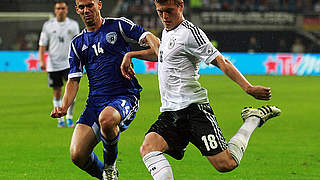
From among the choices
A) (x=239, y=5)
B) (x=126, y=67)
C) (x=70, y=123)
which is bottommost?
(x=239, y=5)

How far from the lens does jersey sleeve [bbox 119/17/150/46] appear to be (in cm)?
712

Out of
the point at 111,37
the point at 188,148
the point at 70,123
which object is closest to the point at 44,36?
the point at 70,123

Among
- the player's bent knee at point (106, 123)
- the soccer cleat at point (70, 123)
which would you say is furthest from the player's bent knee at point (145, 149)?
the soccer cleat at point (70, 123)

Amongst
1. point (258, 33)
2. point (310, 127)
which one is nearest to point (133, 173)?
point (310, 127)

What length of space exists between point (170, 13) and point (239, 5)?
112 feet

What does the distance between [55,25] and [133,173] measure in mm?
6280

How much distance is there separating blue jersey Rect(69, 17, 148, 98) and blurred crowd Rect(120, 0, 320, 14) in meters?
30.1

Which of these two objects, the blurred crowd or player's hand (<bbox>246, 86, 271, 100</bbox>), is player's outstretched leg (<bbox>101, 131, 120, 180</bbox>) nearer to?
player's hand (<bbox>246, 86, 271, 100</bbox>)

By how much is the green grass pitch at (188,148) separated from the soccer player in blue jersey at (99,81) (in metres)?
0.93

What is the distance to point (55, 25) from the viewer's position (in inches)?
539

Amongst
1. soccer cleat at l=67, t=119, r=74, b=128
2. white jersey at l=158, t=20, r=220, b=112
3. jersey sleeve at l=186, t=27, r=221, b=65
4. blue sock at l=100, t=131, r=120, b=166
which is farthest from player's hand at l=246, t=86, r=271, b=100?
soccer cleat at l=67, t=119, r=74, b=128

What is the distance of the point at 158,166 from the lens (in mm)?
5863

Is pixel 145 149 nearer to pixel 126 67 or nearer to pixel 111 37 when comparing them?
pixel 126 67

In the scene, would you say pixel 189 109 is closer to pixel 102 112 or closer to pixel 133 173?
pixel 102 112
